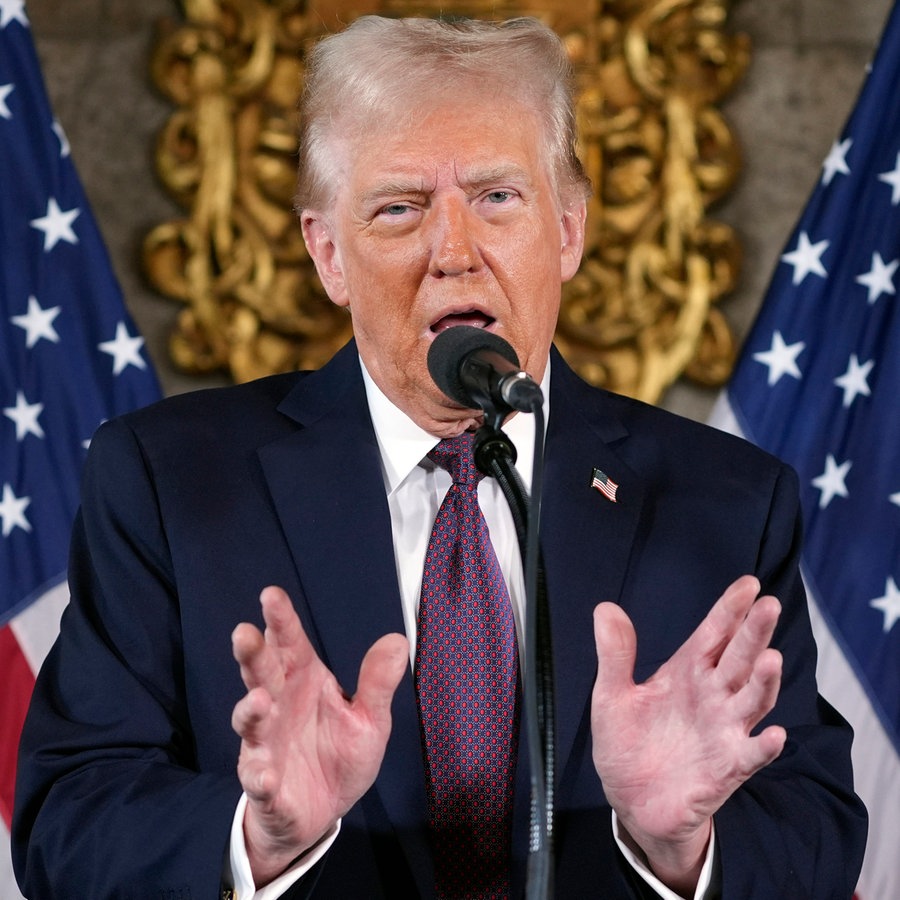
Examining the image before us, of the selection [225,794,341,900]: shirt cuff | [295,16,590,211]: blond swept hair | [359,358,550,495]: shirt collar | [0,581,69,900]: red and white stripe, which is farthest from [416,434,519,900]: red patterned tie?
[0,581,69,900]: red and white stripe

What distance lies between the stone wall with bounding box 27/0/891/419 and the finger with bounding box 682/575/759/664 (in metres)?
1.84

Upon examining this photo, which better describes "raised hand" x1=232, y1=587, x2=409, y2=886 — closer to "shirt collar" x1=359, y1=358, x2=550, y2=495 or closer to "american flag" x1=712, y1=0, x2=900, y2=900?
"shirt collar" x1=359, y1=358, x2=550, y2=495

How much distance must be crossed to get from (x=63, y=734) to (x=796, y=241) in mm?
2090

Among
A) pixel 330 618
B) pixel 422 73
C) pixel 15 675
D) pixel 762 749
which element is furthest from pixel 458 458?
pixel 15 675

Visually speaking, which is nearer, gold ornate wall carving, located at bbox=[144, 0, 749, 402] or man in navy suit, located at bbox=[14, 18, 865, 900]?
man in navy suit, located at bbox=[14, 18, 865, 900]

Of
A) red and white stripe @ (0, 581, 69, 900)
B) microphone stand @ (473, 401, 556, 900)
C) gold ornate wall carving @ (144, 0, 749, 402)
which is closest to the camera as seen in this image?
microphone stand @ (473, 401, 556, 900)

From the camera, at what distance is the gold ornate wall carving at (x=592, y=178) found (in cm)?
322

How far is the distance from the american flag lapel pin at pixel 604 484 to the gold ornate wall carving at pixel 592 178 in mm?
1147

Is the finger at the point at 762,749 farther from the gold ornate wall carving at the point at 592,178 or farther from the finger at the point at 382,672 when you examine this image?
the gold ornate wall carving at the point at 592,178

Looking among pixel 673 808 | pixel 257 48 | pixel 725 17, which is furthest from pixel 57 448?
pixel 673 808

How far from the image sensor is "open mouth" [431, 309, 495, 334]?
78.7 inches

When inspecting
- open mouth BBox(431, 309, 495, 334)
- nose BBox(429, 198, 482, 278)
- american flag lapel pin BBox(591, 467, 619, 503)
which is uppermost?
nose BBox(429, 198, 482, 278)

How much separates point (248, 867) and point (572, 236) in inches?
44.3

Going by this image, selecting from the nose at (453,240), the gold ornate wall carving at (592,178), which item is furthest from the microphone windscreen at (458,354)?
the gold ornate wall carving at (592,178)
